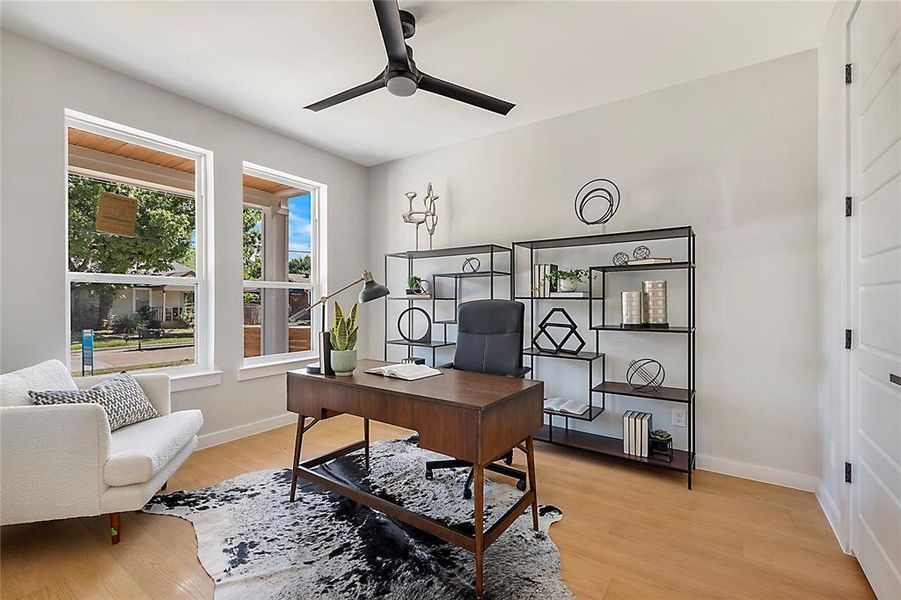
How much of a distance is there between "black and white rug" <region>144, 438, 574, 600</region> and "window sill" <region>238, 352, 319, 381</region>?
1.12 m

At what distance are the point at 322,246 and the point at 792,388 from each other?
4079 millimetres

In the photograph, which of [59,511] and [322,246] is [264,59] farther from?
[59,511]

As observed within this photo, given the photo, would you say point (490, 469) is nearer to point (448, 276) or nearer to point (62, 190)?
point (448, 276)

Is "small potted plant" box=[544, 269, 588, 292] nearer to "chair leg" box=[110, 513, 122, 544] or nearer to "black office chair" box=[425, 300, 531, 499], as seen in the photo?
"black office chair" box=[425, 300, 531, 499]

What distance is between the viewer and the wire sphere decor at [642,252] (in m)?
3.04

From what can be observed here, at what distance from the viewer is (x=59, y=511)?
1.88 m

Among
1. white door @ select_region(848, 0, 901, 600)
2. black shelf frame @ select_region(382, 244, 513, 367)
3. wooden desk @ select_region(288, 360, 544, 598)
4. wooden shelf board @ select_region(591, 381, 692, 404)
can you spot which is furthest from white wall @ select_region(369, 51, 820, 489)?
wooden desk @ select_region(288, 360, 544, 598)

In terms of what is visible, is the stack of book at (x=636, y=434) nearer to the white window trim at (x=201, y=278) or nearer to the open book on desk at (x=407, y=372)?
the open book on desk at (x=407, y=372)

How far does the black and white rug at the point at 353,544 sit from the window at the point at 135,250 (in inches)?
47.0

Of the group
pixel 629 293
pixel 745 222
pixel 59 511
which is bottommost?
pixel 59 511

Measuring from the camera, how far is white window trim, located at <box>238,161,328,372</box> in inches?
147

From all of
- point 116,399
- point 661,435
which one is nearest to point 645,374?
point 661,435

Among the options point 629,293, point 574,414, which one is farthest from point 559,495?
point 629,293

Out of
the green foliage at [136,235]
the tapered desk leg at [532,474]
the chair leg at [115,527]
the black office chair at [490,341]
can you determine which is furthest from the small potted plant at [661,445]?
the green foliage at [136,235]
